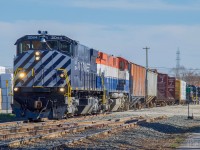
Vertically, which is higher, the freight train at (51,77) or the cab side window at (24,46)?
the cab side window at (24,46)

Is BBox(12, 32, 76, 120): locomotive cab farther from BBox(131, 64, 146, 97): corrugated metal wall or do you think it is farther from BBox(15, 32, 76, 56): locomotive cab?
BBox(131, 64, 146, 97): corrugated metal wall

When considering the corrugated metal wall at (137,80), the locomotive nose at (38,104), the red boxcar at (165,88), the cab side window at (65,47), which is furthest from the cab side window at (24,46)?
the red boxcar at (165,88)

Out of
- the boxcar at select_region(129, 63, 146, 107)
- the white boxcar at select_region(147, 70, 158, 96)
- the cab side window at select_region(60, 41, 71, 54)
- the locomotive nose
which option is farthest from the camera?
the white boxcar at select_region(147, 70, 158, 96)

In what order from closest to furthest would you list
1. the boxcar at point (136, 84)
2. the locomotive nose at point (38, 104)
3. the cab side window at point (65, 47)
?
the locomotive nose at point (38, 104), the cab side window at point (65, 47), the boxcar at point (136, 84)

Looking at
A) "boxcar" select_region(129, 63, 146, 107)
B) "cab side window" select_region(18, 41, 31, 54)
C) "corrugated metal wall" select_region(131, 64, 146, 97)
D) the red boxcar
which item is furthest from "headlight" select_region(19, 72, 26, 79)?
the red boxcar

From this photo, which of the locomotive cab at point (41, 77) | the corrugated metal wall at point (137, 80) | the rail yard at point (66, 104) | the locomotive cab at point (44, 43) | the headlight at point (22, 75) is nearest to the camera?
the rail yard at point (66, 104)

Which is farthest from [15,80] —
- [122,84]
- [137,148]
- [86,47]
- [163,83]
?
[163,83]

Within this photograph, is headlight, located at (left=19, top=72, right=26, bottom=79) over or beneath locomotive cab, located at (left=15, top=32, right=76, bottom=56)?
beneath

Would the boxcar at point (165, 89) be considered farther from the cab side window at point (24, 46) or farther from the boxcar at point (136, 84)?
the cab side window at point (24, 46)

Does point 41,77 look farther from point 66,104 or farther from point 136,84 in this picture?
point 136,84

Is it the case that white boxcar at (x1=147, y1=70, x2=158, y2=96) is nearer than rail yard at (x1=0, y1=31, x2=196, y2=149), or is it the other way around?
rail yard at (x1=0, y1=31, x2=196, y2=149)

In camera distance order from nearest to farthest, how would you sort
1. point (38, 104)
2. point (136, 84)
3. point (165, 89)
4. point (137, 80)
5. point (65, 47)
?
point (38, 104)
point (65, 47)
point (136, 84)
point (137, 80)
point (165, 89)

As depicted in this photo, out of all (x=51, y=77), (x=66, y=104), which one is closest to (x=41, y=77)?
(x=51, y=77)

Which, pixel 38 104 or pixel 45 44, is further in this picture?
pixel 45 44
